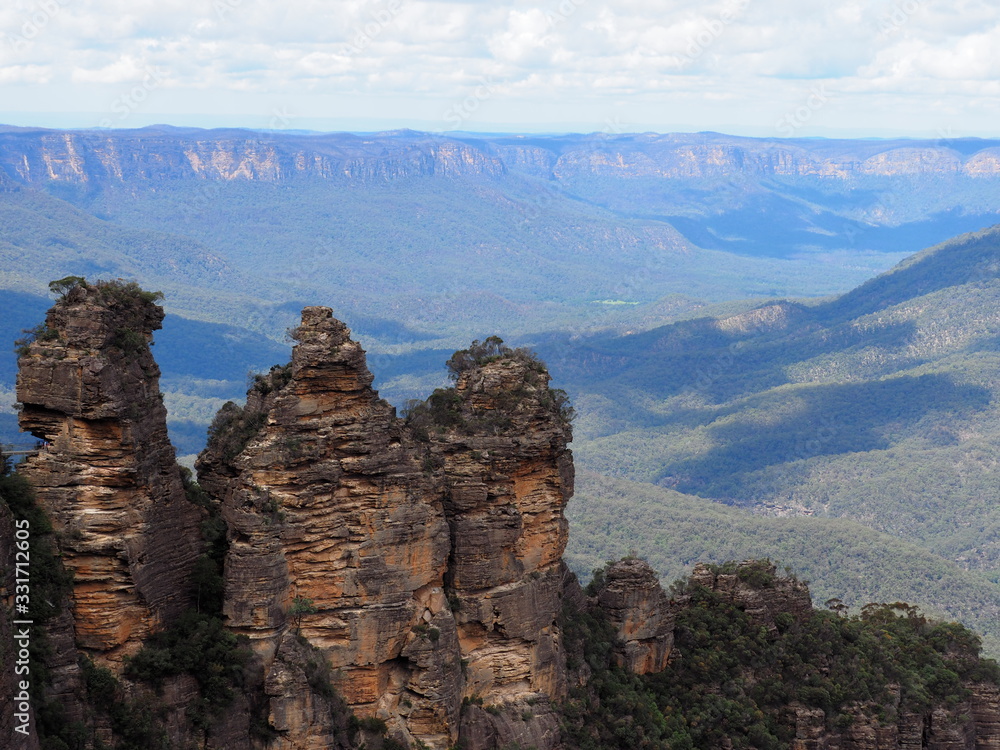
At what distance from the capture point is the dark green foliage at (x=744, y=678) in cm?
4206

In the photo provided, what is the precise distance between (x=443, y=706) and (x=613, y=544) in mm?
90234

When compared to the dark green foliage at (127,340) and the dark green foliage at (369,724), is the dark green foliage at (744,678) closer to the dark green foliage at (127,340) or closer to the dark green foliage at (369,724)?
the dark green foliage at (369,724)

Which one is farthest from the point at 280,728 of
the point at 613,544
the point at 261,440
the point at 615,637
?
the point at 613,544

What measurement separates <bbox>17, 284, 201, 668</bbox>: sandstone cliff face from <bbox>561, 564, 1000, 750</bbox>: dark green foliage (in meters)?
15.1

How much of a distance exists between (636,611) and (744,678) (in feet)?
18.7

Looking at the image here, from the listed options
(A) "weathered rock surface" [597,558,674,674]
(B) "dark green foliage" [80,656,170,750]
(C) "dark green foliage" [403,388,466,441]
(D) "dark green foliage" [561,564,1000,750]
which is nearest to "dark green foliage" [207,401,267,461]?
(C) "dark green foliage" [403,388,466,441]

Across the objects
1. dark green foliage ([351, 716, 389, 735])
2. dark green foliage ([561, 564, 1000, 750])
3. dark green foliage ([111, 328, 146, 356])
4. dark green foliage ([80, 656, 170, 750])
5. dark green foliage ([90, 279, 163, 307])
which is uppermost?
dark green foliage ([90, 279, 163, 307])

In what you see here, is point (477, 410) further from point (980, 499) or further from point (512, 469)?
point (980, 499)

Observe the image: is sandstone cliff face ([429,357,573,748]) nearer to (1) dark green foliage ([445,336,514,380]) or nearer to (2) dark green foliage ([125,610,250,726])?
(1) dark green foliage ([445,336,514,380])

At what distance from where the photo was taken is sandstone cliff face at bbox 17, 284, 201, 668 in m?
29.9

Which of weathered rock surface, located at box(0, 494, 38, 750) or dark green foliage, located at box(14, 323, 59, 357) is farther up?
dark green foliage, located at box(14, 323, 59, 357)

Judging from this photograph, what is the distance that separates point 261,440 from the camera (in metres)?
33.4

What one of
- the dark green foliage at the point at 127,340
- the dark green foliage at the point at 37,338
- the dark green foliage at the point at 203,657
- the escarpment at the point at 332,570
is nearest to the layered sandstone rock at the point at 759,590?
the escarpment at the point at 332,570

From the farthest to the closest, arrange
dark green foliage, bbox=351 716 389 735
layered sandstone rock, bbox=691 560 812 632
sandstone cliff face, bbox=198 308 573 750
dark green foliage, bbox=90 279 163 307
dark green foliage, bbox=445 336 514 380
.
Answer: layered sandstone rock, bbox=691 560 812 632 → dark green foliage, bbox=445 336 514 380 → dark green foliage, bbox=351 716 389 735 → sandstone cliff face, bbox=198 308 573 750 → dark green foliage, bbox=90 279 163 307
